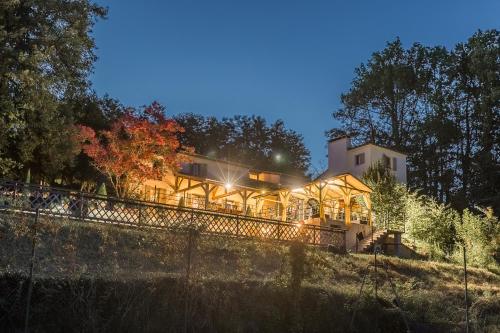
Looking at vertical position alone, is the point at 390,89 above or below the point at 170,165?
above

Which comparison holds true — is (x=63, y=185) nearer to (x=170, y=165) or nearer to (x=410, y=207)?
(x=170, y=165)

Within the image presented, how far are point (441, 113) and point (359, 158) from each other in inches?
432

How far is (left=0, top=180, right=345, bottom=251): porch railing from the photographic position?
14027mm

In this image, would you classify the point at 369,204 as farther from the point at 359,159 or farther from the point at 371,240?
the point at 359,159

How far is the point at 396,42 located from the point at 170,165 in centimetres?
2947

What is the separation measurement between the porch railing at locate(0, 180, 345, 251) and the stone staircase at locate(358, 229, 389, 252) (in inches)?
223

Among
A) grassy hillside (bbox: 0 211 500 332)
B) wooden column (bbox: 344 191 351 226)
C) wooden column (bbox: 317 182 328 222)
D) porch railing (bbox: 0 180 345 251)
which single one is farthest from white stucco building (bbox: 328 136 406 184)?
grassy hillside (bbox: 0 211 500 332)

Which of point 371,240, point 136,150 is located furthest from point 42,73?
point 371,240

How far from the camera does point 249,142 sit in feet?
154

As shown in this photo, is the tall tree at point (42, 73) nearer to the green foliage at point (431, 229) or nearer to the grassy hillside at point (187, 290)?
the grassy hillside at point (187, 290)

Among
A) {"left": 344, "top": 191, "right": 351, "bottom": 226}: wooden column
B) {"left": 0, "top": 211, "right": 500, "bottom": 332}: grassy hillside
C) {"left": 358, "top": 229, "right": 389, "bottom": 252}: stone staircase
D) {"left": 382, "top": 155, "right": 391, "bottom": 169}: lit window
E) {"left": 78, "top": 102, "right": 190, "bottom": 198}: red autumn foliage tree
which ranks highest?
{"left": 382, "top": 155, "right": 391, "bottom": 169}: lit window

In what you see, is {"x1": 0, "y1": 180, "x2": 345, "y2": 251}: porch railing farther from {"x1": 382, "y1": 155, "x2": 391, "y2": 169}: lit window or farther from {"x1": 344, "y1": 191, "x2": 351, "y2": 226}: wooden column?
{"x1": 382, "y1": 155, "x2": 391, "y2": 169}: lit window

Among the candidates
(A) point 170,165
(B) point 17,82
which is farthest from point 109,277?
(A) point 170,165

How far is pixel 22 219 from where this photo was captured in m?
11.8
